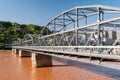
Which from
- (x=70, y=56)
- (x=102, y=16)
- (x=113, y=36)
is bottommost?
(x=70, y=56)

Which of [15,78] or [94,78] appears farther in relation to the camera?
[15,78]

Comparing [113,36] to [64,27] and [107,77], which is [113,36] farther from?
[64,27]

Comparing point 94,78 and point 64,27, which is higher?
point 64,27

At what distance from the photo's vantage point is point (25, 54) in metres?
82.5

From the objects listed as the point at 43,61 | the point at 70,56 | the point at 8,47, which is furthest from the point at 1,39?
the point at 70,56

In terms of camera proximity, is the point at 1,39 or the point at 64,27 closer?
the point at 64,27

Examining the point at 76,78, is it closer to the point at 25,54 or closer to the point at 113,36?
the point at 113,36

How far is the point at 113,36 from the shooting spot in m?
22.4

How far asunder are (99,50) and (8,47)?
443 feet

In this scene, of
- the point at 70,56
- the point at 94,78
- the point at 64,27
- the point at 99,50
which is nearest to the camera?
the point at 99,50

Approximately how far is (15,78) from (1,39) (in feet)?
417

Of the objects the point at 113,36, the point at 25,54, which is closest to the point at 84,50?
the point at 113,36

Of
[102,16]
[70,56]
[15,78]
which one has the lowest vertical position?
[15,78]

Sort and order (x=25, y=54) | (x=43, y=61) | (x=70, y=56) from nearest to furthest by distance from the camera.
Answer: (x=70, y=56), (x=43, y=61), (x=25, y=54)
